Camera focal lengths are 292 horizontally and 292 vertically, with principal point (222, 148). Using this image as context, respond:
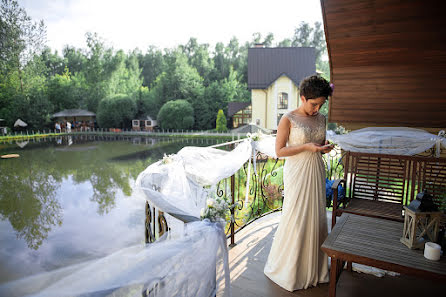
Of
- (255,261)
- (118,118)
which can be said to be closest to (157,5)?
(118,118)

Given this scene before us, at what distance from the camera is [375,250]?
1.85 metres

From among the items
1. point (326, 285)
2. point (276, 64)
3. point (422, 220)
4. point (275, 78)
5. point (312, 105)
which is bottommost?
point (326, 285)

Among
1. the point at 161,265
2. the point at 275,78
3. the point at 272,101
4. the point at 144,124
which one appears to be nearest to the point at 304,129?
the point at 161,265

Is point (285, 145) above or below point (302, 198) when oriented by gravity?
above

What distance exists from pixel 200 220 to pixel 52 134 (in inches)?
1265

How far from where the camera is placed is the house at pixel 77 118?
31178mm

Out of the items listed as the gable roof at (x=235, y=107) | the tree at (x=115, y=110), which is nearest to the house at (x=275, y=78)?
the gable roof at (x=235, y=107)

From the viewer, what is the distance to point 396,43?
5.34m

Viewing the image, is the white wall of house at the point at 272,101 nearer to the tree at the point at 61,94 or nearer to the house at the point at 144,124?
the house at the point at 144,124

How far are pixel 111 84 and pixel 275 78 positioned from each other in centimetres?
1953

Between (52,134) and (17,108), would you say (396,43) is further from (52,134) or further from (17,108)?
(17,108)

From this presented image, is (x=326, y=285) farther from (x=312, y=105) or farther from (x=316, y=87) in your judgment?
(x=316, y=87)

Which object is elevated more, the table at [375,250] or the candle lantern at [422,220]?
the candle lantern at [422,220]

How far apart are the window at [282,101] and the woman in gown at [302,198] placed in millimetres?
21714
